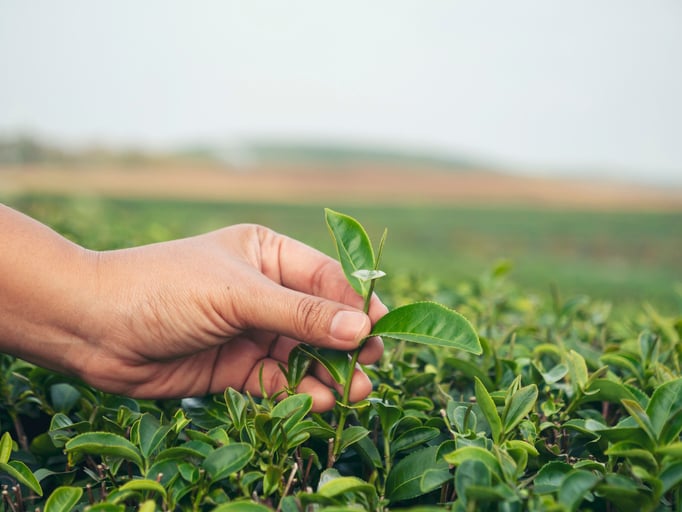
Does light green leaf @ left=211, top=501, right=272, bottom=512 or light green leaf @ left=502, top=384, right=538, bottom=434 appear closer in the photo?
light green leaf @ left=211, top=501, right=272, bottom=512

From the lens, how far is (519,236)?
18734mm

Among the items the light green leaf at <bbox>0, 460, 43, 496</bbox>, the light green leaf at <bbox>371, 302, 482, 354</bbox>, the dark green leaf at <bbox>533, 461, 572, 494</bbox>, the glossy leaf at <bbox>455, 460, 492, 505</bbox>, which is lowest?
the light green leaf at <bbox>0, 460, 43, 496</bbox>

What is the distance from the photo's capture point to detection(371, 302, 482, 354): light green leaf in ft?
3.73

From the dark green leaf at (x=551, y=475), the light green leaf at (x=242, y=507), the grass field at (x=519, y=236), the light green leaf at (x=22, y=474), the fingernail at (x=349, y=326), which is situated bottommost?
the grass field at (x=519, y=236)

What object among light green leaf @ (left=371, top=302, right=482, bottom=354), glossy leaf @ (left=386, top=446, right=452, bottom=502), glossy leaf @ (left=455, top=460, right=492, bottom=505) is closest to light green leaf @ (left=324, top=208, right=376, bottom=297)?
light green leaf @ (left=371, top=302, right=482, bottom=354)

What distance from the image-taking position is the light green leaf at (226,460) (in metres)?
1.03

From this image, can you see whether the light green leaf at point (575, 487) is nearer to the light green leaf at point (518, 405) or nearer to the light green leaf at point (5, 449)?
the light green leaf at point (518, 405)

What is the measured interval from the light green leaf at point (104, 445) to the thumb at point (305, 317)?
0.41 m

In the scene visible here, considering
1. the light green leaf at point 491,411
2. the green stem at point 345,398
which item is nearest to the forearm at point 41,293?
the green stem at point 345,398

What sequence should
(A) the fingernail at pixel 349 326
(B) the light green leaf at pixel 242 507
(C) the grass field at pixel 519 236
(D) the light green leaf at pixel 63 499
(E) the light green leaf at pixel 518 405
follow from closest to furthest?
1. (B) the light green leaf at pixel 242 507
2. (D) the light green leaf at pixel 63 499
3. (E) the light green leaf at pixel 518 405
4. (A) the fingernail at pixel 349 326
5. (C) the grass field at pixel 519 236

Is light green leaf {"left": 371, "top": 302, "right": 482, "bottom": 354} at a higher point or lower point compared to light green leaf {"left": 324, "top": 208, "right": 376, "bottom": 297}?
lower

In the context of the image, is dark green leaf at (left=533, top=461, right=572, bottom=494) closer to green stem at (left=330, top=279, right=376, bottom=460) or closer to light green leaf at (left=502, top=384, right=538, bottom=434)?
light green leaf at (left=502, top=384, right=538, bottom=434)

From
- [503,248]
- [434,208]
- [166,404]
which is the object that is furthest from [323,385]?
[434,208]

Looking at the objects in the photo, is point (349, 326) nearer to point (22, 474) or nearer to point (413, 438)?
point (413, 438)
